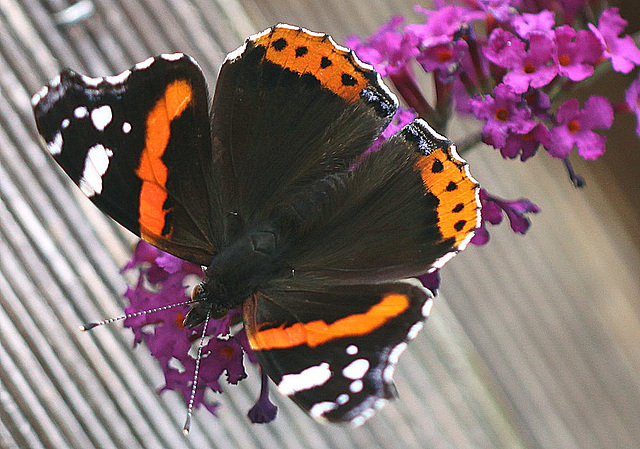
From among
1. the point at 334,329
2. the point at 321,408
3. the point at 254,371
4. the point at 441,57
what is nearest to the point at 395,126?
the point at 441,57

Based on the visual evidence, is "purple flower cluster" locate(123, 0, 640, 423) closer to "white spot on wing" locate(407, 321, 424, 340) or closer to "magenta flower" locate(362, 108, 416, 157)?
"magenta flower" locate(362, 108, 416, 157)

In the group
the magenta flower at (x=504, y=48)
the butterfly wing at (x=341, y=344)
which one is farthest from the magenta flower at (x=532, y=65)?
the butterfly wing at (x=341, y=344)

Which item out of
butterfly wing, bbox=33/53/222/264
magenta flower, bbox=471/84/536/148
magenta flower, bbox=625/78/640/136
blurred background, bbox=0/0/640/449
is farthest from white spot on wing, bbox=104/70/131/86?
blurred background, bbox=0/0/640/449

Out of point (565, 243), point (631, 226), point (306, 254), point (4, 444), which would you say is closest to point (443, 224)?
point (306, 254)

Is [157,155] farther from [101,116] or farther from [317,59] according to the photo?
[317,59]

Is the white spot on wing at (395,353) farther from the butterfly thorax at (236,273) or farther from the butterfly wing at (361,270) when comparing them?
the butterfly thorax at (236,273)

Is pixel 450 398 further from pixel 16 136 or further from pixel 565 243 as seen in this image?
A: pixel 16 136
